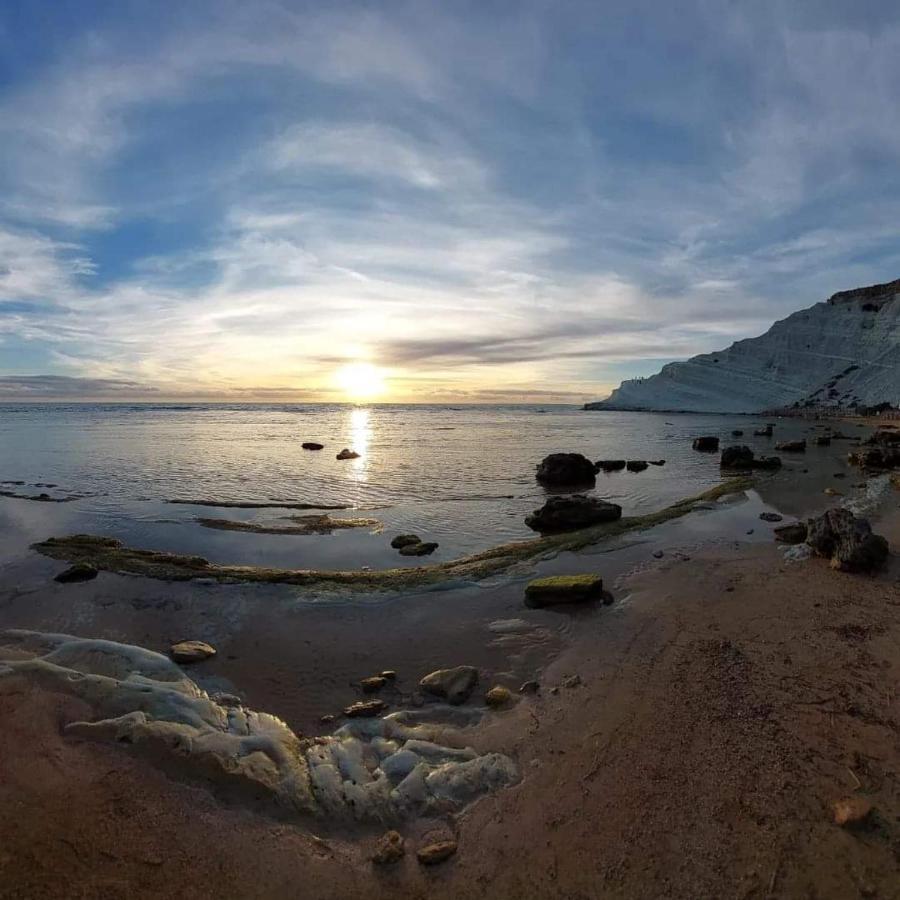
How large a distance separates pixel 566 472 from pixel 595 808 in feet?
71.3

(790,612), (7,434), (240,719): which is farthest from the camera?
(7,434)

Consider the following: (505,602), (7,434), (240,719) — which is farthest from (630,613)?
(7,434)

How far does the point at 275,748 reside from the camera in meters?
5.96

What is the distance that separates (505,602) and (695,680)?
3981mm

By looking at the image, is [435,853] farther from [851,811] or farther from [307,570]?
[307,570]

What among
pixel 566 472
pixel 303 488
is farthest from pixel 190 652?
pixel 566 472

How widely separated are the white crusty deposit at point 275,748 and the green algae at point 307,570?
4490 mm

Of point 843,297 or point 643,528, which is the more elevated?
point 843,297

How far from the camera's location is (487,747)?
6.07 meters

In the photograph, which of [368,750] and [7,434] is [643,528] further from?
[7,434]

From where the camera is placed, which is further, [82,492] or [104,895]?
[82,492]

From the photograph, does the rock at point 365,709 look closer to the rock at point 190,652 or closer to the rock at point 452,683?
→ the rock at point 452,683

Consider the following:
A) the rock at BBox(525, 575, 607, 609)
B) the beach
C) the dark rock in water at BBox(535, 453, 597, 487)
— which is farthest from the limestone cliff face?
the beach

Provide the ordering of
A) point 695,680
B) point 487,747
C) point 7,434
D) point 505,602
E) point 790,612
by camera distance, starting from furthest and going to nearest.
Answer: point 7,434 < point 505,602 < point 790,612 < point 695,680 < point 487,747
